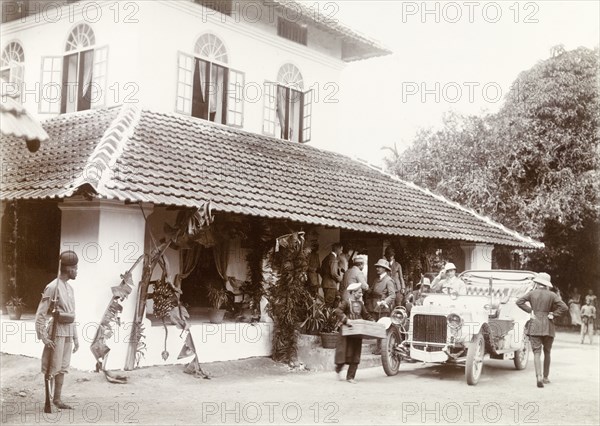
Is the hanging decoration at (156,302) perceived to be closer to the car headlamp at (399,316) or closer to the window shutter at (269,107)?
the car headlamp at (399,316)

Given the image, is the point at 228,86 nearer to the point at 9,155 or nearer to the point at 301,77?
the point at 301,77

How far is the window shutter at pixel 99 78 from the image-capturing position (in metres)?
12.5

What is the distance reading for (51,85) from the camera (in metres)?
13.2

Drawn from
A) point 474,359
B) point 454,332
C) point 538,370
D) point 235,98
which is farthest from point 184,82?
point 538,370

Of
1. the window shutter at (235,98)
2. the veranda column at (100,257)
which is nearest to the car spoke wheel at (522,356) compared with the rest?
the veranda column at (100,257)

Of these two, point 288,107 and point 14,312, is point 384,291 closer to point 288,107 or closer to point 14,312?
point 288,107

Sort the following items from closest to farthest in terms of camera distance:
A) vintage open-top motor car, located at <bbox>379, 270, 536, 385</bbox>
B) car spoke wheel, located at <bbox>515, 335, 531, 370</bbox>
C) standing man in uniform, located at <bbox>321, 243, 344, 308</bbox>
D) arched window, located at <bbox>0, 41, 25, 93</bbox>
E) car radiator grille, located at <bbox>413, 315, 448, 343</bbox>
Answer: vintage open-top motor car, located at <bbox>379, 270, 536, 385</bbox> < car radiator grille, located at <bbox>413, 315, 448, 343</bbox> < car spoke wheel, located at <bbox>515, 335, 531, 370</bbox> < standing man in uniform, located at <bbox>321, 243, 344, 308</bbox> < arched window, located at <bbox>0, 41, 25, 93</bbox>

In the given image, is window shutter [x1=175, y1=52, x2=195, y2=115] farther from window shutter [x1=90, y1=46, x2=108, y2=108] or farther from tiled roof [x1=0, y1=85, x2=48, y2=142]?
tiled roof [x1=0, y1=85, x2=48, y2=142]

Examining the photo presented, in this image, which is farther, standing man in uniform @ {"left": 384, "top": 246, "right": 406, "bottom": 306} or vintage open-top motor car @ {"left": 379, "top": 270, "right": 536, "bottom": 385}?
standing man in uniform @ {"left": 384, "top": 246, "right": 406, "bottom": 306}

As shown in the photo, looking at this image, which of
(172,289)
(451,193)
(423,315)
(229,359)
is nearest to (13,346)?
(172,289)

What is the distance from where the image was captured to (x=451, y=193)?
22.7 meters

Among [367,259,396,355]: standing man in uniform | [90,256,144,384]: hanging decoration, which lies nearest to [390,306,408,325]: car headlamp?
[367,259,396,355]: standing man in uniform

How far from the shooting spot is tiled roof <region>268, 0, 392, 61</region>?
14336 millimetres

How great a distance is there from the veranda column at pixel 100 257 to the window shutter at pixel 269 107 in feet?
18.3
